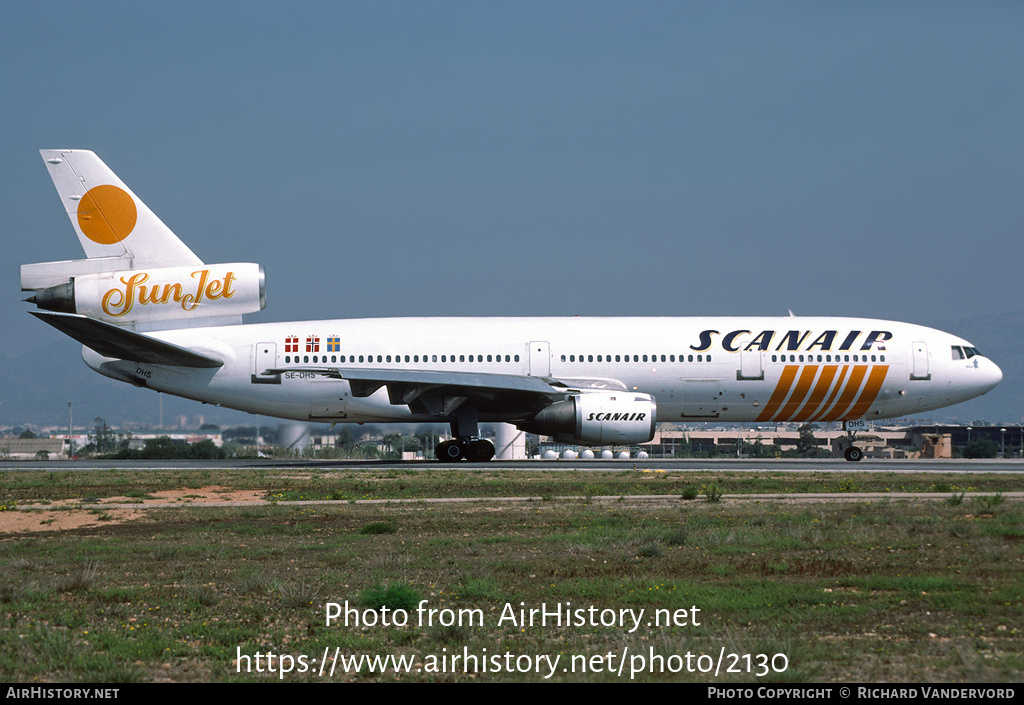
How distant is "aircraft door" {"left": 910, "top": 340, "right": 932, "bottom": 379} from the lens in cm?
3241

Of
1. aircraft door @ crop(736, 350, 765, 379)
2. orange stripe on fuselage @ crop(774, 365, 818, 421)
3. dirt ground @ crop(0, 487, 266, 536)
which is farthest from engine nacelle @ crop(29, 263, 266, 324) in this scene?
orange stripe on fuselage @ crop(774, 365, 818, 421)

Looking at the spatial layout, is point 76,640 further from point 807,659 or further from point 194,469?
point 194,469

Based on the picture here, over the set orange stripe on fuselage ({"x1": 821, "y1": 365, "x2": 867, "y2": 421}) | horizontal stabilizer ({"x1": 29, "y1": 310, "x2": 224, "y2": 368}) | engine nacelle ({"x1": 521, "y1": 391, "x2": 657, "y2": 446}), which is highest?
horizontal stabilizer ({"x1": 29, "y1": 310, "x2": 224, "y2": 368})

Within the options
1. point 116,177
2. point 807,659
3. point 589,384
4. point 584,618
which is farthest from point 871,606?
point 116,177

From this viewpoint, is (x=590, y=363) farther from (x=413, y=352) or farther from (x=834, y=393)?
(x=834, y=393)

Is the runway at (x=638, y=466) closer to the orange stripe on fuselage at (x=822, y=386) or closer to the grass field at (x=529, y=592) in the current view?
the orange stripe on fuselage at (x=822, y=386)

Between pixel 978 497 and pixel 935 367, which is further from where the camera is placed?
pixel 935 367

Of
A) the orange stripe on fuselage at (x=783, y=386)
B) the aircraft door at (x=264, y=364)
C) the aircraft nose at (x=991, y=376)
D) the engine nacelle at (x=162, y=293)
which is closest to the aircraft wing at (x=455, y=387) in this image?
the aircraft door at (x=264, y=364)

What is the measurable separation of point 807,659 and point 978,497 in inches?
503

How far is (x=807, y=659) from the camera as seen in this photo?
7.28 meters

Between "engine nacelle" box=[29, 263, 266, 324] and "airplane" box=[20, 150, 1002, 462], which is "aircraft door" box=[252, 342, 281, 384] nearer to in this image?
"airplane" box=[20, 150, 1002, 462]

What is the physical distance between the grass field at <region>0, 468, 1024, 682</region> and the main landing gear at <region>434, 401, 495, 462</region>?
41.9 ft

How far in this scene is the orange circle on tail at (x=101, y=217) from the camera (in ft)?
104

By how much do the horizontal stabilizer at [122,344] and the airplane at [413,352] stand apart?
11 centimetres
